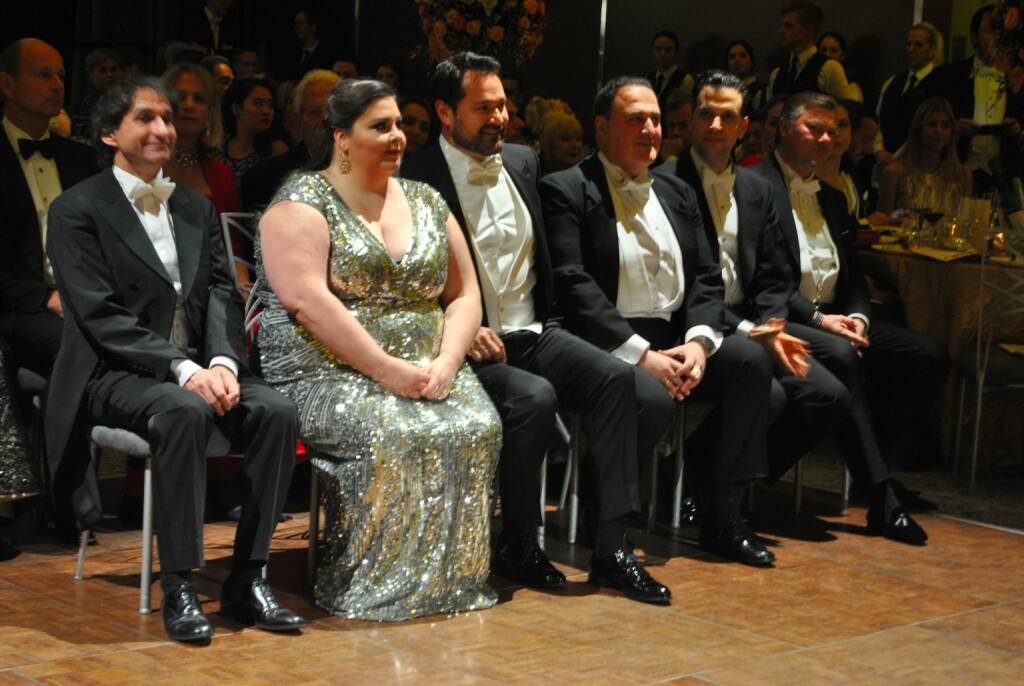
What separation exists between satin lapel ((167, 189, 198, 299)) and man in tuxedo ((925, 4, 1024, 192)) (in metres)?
Result: 4.86

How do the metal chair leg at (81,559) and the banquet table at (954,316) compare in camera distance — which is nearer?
the metal chair leg at (81,559)

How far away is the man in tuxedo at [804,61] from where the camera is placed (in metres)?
8.99

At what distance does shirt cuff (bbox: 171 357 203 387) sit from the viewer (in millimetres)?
4164

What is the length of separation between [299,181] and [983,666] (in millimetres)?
2294

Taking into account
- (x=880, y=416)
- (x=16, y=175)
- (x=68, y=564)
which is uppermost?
(x=16, y=175)

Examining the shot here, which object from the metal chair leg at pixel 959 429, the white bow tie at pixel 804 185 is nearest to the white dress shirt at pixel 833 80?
the metal chair leg at pixel 959 429

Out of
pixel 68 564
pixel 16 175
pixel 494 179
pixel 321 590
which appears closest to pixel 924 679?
pixel 321 590

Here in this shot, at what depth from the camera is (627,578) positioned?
176 inches

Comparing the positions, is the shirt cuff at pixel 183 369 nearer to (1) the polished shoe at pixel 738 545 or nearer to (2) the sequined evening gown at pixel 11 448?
(2) the sequined evening gown at pixel 11 448

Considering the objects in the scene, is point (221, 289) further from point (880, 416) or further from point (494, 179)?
point (880, 416)

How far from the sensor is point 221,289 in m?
4.53

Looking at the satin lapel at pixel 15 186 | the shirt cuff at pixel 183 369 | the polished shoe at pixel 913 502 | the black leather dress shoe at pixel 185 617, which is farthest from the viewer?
the polished shoe at pixel 913 502

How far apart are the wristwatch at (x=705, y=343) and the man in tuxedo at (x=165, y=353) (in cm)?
153

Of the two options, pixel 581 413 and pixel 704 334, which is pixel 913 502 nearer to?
pixel 704 334
